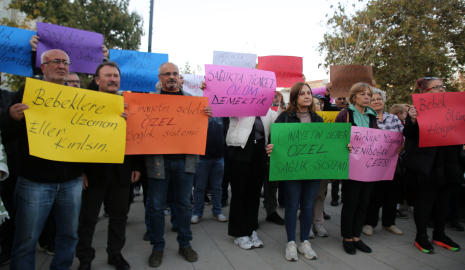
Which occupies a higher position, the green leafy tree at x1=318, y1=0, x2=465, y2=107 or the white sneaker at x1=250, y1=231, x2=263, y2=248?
the green leafy tree at x1=318, y1=0, x2=465, y2=107

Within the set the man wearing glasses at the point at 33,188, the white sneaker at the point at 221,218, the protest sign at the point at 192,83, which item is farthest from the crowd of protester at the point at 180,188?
the protest sign at the point at 192,83

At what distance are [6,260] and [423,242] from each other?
464 cm

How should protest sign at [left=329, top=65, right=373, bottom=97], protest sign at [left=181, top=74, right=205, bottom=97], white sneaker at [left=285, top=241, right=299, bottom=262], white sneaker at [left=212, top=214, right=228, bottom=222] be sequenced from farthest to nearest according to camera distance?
protest sign at [left=181, top=74, right=205, bottom=97] < protest sign at [left=329, top=65, right=373, bottom=97] < white sneaker at [left=212, top=214, right=228, bottom=222] < white sneaker at [left=285, top=241, right=299, bottom=262]

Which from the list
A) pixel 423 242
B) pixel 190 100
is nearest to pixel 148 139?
pixel 190 100

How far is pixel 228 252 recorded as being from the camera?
339 cm

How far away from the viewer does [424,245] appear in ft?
11.4

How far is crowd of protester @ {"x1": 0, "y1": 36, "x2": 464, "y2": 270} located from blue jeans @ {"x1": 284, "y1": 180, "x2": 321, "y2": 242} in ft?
0.04

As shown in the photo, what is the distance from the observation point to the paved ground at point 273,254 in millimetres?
3074

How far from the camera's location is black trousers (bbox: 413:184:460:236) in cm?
356

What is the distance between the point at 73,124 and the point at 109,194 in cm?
83

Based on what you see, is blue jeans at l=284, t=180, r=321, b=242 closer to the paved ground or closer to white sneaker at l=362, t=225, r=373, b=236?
the paved ground

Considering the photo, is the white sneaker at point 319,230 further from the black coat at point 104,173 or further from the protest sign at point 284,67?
the black coat at point 104,173

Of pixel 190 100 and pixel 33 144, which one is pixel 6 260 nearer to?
pixel 33 144

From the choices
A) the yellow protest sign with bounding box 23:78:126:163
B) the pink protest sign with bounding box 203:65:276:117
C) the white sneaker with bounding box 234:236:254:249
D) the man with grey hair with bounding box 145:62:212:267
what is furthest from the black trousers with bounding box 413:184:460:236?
the yellow protest sign with bounding box 23:78:126:163
